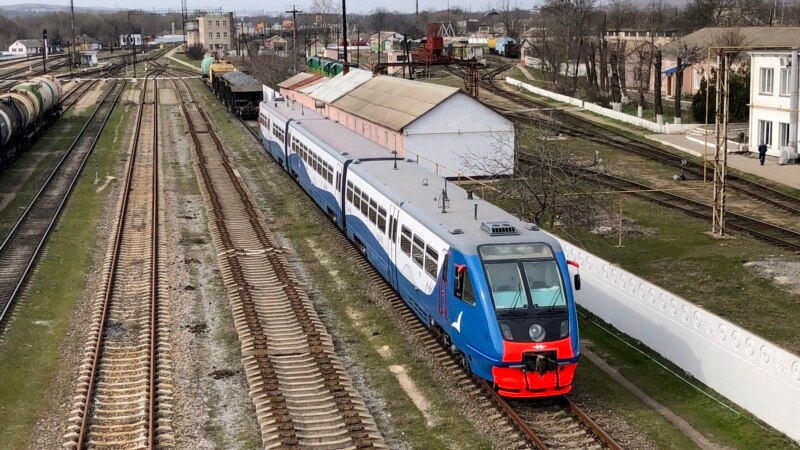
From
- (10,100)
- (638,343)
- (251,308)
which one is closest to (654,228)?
(638,343)

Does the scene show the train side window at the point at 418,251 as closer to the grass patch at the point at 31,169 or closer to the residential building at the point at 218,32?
the grass patch at the point at 31,169

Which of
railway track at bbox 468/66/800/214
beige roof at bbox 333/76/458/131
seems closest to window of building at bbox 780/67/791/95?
railway track at bbox 468/66/800/214

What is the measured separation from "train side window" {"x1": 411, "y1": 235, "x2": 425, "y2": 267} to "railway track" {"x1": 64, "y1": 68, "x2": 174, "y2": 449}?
5.17m

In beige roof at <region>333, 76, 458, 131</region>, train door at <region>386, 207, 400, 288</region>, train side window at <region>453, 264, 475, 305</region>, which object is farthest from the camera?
beige roof at <region>333, 76, 458, 131</region>

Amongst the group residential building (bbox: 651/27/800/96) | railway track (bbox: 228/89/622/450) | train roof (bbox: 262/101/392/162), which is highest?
residential building (bbox: 651/27/800/96)

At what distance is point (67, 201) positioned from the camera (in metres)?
34.7

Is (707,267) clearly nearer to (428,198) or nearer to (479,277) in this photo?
(428,198)

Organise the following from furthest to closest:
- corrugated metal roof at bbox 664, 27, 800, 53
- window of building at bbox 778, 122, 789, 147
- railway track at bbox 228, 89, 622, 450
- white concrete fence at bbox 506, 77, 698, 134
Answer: white concrete fence at bbox 506, 77, 698, 134
corrugated metal roof at bbox 664, 27, 800, 53
window of building at bbox 778, 122, 789, 147
railway track at bbox 228, 89, 622, 450

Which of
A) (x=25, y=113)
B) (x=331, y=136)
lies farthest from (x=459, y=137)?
(x=25, y=113)

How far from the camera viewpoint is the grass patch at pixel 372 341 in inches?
558

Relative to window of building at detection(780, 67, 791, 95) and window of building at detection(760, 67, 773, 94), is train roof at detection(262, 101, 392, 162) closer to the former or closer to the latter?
window of building at detection(780, 67, 791, 95)

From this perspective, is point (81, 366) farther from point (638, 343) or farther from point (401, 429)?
point (638, 343)

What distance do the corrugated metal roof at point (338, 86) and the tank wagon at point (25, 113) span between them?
1629 centimetres

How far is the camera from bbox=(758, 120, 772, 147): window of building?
146 feet
